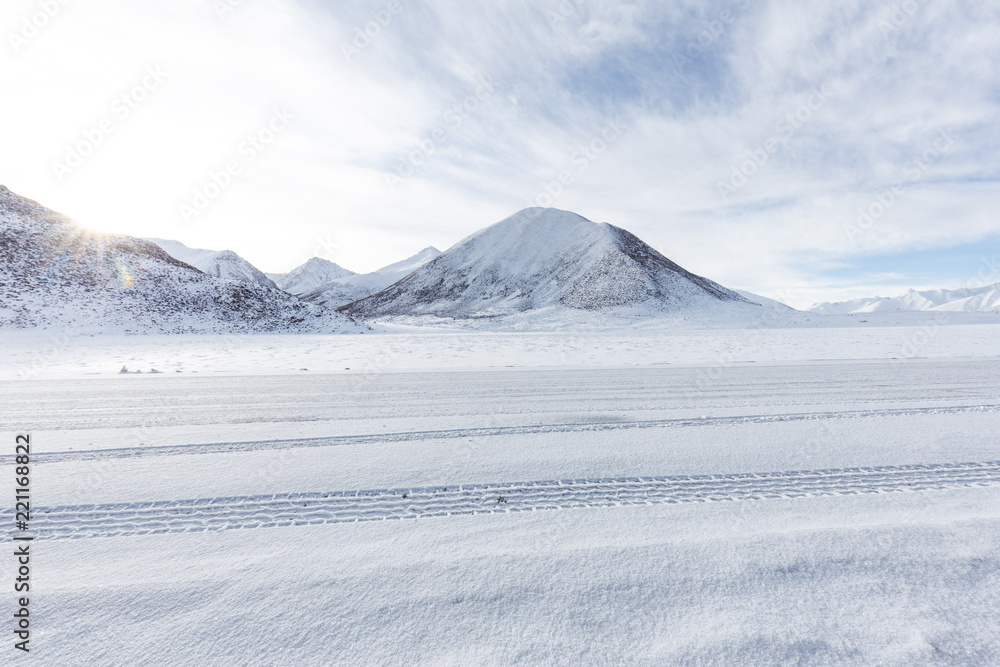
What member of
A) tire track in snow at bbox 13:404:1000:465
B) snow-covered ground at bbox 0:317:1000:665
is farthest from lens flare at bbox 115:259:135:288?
tire track in snow at bbox 13:404:1000:465

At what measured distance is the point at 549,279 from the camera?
91.4 metres

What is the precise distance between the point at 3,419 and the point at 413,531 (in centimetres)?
734

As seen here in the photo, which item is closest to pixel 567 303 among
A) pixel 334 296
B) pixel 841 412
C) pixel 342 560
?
pixel 841 412

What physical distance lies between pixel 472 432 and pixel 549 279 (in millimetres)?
87272

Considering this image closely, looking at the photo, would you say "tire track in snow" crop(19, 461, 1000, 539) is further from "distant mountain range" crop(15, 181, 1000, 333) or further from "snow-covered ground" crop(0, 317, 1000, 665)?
"distant mountain range" crop(15, 181, 1000, 333)

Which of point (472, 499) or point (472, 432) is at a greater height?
point (472, 432)

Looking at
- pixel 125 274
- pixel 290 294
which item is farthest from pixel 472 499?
pixel 290 294

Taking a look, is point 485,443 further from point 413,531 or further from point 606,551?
point 606,551

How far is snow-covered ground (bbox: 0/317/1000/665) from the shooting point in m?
2.21

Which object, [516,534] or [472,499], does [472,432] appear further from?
[516,534]

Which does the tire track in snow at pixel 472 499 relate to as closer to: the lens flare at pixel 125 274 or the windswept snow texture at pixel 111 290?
the windswept snow texture at pixel 111 290

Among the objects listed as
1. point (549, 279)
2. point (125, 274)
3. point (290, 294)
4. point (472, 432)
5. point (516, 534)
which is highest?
point (549, 279)

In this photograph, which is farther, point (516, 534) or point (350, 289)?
point (350, 289)

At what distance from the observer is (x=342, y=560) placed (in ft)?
9.34
